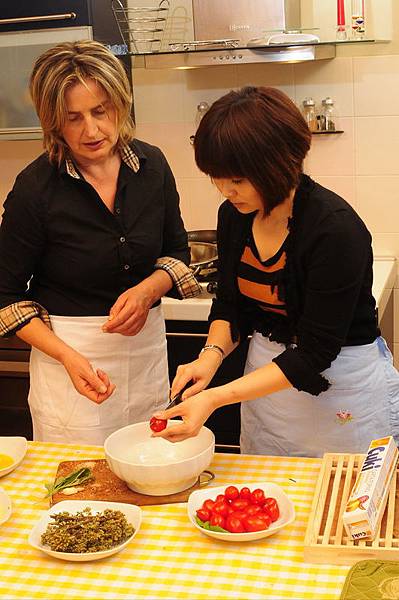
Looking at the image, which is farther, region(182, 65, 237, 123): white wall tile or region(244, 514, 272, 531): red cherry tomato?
region(182, 65, 237, 123): white wall tile

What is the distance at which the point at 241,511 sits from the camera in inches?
60.9

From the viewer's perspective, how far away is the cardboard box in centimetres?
145

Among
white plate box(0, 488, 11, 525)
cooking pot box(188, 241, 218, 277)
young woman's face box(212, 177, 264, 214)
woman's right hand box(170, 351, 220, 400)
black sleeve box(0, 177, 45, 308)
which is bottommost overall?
white plate box(0, 488, 11, 525)

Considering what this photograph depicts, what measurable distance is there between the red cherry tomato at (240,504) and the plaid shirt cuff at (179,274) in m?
0.75

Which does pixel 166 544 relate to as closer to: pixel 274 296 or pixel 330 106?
pixel 274 296

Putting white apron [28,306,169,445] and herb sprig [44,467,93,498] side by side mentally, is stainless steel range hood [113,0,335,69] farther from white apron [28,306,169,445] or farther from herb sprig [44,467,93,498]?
herb sprig [44,467,93,498]

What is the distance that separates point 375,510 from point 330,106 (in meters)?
1.95

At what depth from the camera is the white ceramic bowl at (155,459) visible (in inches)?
65.2

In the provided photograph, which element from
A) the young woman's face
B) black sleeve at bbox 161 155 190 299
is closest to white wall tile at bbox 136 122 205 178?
black sleeve at bbox 161 155 190 299

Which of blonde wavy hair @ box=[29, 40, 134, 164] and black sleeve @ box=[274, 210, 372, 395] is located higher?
blonde wavy hair @ box=[29, 40, 134, 164]

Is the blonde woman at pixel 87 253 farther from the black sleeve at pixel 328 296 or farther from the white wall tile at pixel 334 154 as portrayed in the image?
the white wall tile at pixel 334 154

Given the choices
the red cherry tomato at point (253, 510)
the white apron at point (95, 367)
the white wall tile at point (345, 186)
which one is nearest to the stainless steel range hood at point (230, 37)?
the white wall tile at point (345, 186)

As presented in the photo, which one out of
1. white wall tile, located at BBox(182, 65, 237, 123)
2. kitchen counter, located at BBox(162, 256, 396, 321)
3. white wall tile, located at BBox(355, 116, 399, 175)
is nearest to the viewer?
kitchen counter, located at BBox(162, 256, 396, 321)

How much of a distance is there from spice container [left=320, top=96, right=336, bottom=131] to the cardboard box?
1.74m
